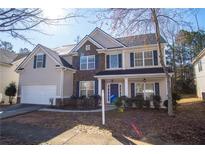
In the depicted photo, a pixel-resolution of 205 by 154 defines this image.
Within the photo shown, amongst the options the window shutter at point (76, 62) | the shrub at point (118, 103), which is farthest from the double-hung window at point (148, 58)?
the window shutter at point (76, 62)

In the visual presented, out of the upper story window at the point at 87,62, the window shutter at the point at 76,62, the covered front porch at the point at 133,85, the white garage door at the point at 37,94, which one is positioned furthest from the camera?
the window shutter at the point at 76,62

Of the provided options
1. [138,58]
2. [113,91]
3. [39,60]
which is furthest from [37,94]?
[138,58]

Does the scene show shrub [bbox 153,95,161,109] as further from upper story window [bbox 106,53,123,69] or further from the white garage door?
the white garage door

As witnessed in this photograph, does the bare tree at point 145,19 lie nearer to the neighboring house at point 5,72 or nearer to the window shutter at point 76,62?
the window shutter at point 76,62

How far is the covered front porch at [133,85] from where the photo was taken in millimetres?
14148

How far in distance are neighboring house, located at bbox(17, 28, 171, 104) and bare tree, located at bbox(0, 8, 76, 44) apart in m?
8.10

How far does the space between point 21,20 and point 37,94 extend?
34.1 feet

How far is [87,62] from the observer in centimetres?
1659

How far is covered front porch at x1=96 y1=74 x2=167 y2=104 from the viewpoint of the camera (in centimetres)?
1415

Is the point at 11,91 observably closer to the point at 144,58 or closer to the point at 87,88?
the point at 87,88

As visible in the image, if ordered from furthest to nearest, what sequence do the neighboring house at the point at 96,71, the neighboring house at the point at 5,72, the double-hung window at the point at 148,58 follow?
the neighboring house at the point at 5,72, the double-hung window at the point at 148,58, the neighboring house at the point at 96,71

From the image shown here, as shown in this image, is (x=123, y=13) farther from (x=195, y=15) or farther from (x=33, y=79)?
(x=33, y=79)

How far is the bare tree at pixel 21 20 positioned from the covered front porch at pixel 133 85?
8330mm

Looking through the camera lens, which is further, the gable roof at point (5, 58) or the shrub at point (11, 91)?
the gable roof at point (5, 58)
